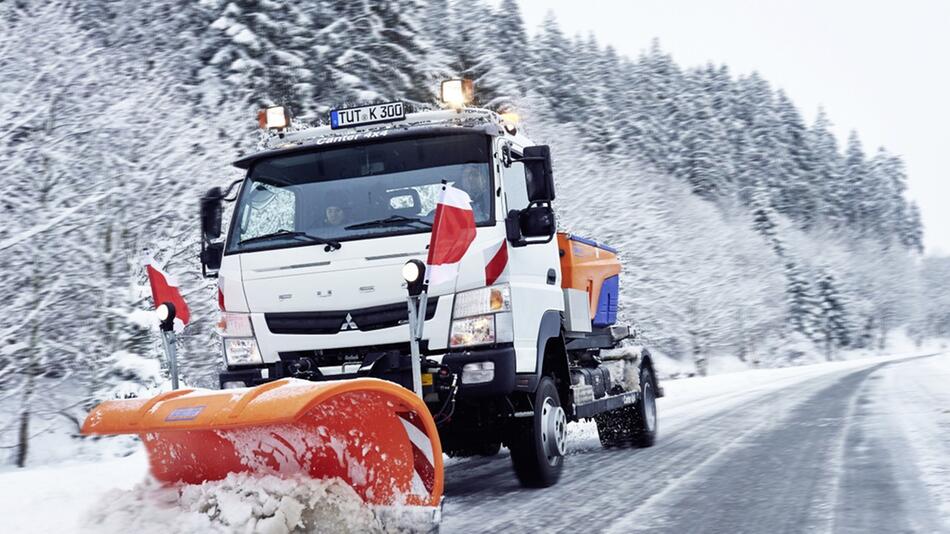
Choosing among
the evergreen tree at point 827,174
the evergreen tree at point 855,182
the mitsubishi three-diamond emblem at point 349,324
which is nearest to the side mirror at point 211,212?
the mitsubishi three-diamond emblem at point 349,324

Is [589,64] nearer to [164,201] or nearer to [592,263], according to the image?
[164,201]

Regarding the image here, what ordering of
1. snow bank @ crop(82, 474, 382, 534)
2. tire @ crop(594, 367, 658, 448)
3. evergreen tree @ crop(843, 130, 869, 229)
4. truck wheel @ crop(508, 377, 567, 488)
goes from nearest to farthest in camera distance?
1. snow bank @ crop(82, 474, 382, 534)
2. truck wheel @ crop(508, 377, 567, 488)
3. tire @ crop(594, 367, 658, 448)
4. evergreen tree @ crop(843, 130, 869, 229)

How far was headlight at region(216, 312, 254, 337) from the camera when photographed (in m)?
6.18

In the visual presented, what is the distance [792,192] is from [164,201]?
6727 cm

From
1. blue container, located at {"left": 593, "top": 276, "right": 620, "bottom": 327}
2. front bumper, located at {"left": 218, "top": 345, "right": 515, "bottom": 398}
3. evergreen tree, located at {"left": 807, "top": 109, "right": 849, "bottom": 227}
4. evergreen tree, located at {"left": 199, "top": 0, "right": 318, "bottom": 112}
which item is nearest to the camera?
front bumper, located at {"left": 218, "top": 345, "right": 515, "bottom": 398}

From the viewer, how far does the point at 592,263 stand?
8.59 m

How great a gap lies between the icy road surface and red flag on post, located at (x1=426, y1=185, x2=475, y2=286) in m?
1.44

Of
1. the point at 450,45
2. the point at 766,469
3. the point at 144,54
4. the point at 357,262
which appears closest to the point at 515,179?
the point at 357,262

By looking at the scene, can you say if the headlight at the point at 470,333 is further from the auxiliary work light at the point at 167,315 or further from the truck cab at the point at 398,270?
the auxiliary work light at the point at 167,315

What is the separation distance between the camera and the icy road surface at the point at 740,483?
535 cm

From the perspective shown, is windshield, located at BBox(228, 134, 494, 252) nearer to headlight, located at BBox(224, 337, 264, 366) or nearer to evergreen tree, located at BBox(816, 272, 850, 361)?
headlight, located at BBox(224, 337, 264, 366)

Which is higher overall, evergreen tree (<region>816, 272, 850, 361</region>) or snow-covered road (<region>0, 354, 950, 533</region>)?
evergreen tree (<region>816, 272, 850, 361</region>)

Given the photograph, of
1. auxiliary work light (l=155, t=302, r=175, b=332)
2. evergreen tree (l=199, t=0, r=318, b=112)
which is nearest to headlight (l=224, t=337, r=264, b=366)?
auxiliary work light (l=155, t=302, r=175, b=332)

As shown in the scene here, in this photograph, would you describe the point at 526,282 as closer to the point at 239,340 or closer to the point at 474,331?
the point at 474,331
